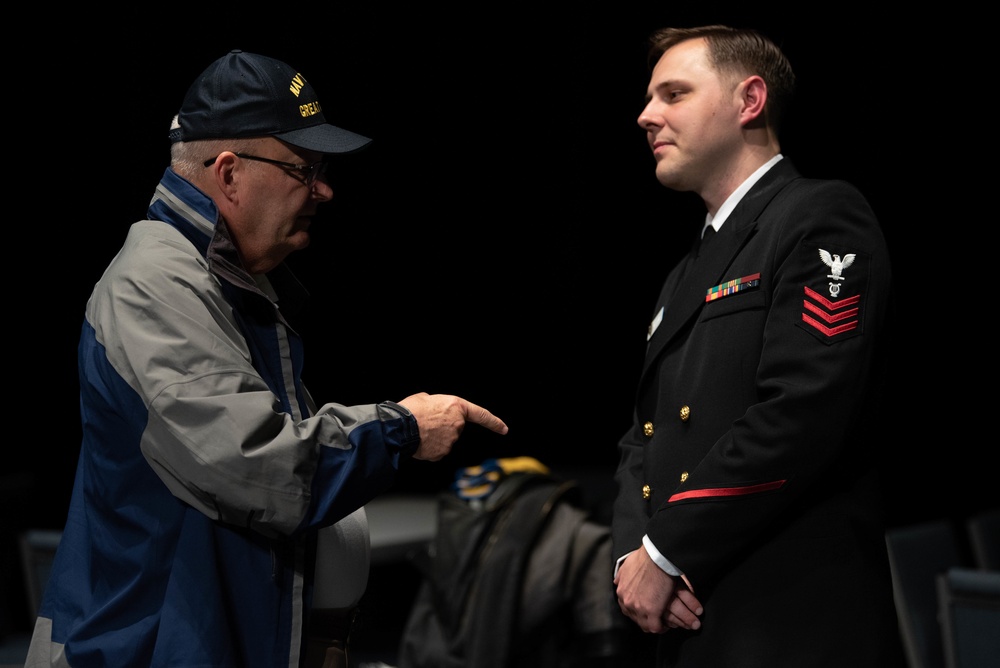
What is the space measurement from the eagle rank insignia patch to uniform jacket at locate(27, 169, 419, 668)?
616mm

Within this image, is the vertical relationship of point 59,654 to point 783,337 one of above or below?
below

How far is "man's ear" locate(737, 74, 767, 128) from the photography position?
6.07 ft

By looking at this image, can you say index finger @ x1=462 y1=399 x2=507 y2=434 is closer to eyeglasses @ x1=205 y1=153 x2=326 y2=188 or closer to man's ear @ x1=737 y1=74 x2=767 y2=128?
eyeglasses @ x1=205 y1=153 x2=326 y2=188

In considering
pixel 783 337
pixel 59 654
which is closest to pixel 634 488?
pixel 783 337

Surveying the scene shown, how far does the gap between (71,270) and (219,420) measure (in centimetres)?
276

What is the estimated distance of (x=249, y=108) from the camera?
63.2 inches

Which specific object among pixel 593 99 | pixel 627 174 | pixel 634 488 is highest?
pixel 593 99

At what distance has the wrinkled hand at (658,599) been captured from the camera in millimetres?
1638

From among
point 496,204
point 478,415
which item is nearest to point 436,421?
point 478,415

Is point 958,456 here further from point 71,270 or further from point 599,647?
point 71,270

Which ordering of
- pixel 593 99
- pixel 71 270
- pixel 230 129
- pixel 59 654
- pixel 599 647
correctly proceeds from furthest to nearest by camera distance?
pixel 593 99 → pixel 71 270 → pixel 599 647 → pixel 230 129 → pixel 59 654

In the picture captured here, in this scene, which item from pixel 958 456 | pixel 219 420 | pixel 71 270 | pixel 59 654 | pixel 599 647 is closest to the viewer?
pixel 219 420

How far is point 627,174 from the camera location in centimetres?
421

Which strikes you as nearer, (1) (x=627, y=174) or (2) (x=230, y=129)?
(2) (x=230, y=129)
